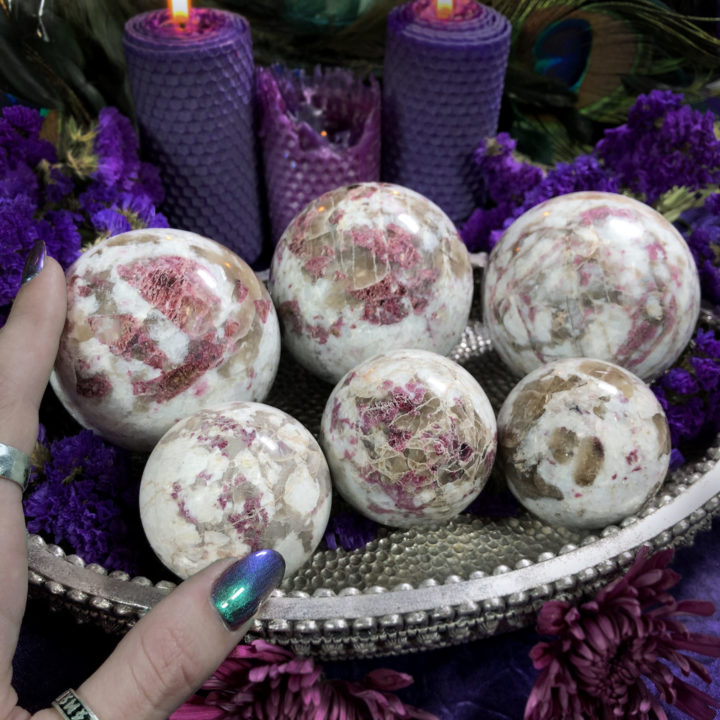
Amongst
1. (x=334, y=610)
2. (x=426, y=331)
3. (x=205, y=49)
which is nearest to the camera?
(x=334, y=610)

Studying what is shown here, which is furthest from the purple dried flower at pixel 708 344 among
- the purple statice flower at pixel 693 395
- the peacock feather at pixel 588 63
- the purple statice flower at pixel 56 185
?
the purple statice flower at pixel 56 185

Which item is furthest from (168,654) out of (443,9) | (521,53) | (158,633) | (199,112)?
(521,53)

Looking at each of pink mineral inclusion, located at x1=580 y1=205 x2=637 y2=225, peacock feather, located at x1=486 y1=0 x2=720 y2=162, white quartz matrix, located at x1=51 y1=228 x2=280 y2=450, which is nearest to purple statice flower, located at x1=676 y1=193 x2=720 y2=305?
pink mineral inclusion, located at x1=580 y1=205 x2=637 y2=225

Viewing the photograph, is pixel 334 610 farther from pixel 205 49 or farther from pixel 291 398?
pixel 205 49

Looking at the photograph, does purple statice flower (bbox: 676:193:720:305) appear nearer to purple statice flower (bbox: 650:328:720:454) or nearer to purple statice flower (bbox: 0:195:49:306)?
purple statice flower (bbox: 650:328:720:454)

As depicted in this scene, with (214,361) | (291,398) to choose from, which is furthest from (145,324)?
(291,398)

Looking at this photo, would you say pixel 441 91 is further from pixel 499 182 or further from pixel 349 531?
pixel 349 531

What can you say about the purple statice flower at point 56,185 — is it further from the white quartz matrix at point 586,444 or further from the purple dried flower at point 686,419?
the purple dried flower at point 686,419
